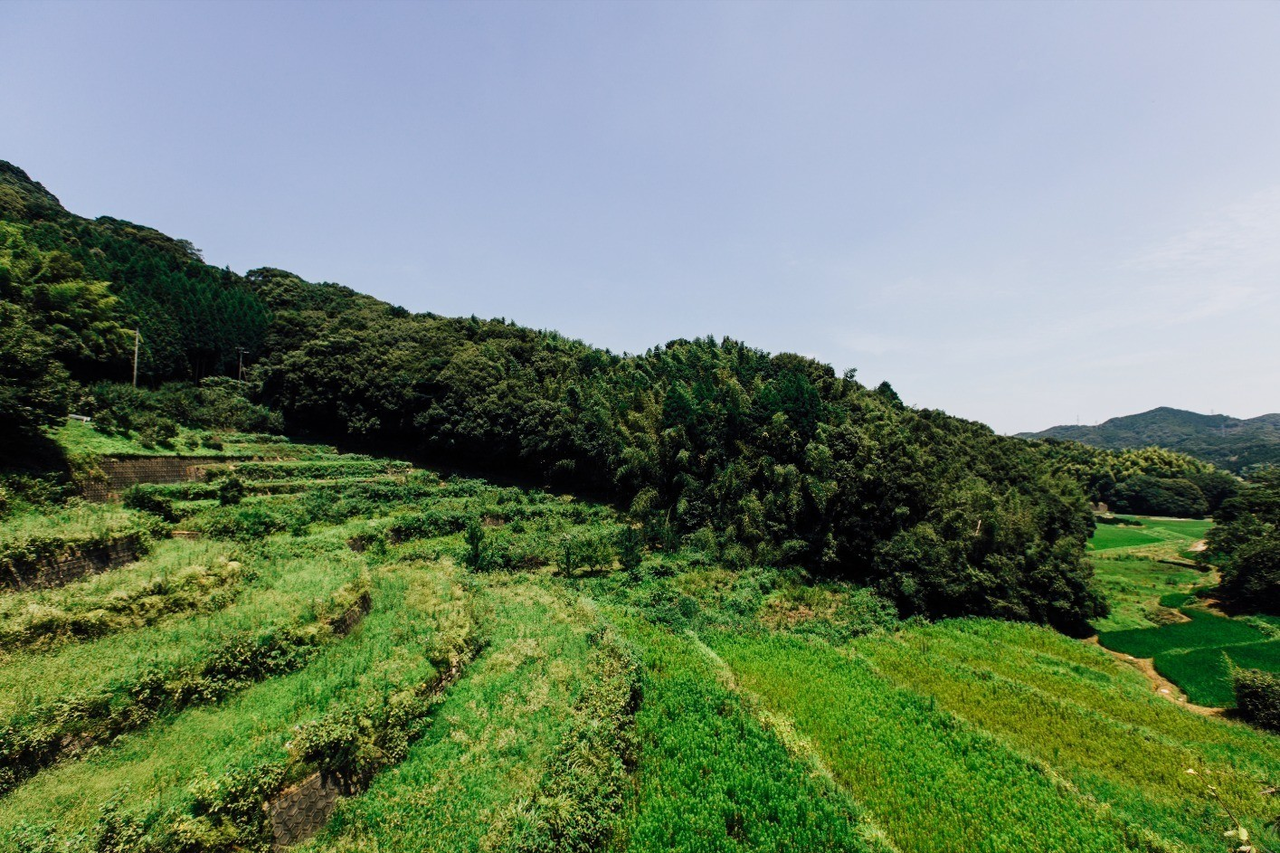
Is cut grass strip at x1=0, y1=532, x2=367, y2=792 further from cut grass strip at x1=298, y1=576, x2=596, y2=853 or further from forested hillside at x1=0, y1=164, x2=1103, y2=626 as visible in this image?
forested hillside at x1=0, y1=164, x2=1103, y2=626

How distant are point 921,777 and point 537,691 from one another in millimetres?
9671

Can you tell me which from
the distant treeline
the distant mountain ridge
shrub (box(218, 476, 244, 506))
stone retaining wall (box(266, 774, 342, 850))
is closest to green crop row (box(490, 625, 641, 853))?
stone retaining wall (box(266, 774, 342, 850))

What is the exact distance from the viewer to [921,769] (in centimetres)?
1126

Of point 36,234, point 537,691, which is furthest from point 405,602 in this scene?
point 36,234

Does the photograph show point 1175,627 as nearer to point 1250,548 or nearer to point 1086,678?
point 1250,548

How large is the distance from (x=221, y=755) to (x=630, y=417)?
30347 mm

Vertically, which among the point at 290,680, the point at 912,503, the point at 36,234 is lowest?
the point at 290,680

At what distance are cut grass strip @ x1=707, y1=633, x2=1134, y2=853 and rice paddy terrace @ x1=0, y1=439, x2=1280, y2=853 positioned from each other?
8 centimetres

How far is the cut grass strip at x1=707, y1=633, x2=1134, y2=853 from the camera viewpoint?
930cm

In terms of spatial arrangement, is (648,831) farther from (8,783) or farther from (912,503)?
(912,503)

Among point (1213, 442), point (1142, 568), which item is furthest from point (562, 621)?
point (1213, 442)

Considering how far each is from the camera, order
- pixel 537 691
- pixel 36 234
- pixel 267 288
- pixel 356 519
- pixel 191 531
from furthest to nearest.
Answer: pixel 267 288 < pixel 36 234 < pixel 356 519 < pixel 191 531 < pixel 537 691

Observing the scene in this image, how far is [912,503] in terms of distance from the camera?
2781 centimetres

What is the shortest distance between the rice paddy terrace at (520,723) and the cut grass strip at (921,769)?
→ 75mm
